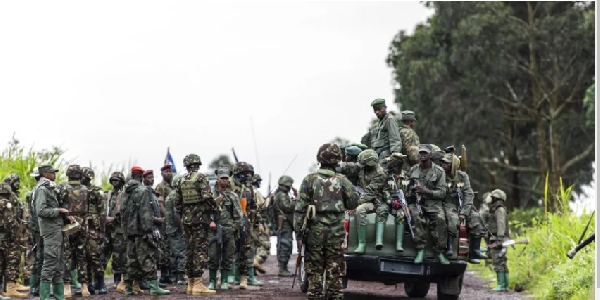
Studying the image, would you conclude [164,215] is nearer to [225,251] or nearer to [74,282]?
[74,282]

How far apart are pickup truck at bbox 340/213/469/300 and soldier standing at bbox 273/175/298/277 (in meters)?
6.21

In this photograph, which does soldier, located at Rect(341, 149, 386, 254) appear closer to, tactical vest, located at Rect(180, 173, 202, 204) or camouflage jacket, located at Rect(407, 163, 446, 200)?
camouflage jacket, located at Rect(407, 163, 446, 200)

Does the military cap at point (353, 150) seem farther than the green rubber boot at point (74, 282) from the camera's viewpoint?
No

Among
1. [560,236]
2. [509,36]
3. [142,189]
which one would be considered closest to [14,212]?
[142,189]

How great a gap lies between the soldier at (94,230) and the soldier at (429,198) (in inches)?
192

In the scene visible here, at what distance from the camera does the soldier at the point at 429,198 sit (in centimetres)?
1314

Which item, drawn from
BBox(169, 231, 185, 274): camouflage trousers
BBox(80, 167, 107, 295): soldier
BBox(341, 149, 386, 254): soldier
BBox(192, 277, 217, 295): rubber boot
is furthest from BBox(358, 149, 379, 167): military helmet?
BBox(169, 231, 185, 274): camouflage trousers

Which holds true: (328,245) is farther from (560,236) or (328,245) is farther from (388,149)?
(560,236)

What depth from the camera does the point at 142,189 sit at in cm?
1502

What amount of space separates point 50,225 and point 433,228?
199 inches

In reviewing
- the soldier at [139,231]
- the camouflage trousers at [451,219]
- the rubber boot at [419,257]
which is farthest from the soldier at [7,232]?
the camouflage trousers at [451,219]

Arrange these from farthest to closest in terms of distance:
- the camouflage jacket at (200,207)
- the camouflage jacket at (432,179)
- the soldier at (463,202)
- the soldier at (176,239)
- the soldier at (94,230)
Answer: the soldier at (176,239) < the soldier at (94,230) < the camouflage jacket at (200,207) < the soldier at (463,202) < the camouflage jacket at (432,179)

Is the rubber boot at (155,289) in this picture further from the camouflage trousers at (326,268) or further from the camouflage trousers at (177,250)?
the camouflage trousers at (326,268)

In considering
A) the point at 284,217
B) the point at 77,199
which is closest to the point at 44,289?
the point at 77,199
